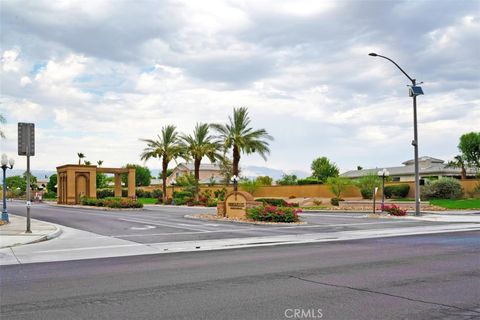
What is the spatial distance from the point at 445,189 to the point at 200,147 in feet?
82.2

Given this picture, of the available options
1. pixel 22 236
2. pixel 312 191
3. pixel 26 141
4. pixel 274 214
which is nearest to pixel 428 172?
pixel 312 191

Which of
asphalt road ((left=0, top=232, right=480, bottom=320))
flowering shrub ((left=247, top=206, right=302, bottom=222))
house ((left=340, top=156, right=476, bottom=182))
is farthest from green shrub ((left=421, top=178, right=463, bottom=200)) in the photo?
asphalt road ((left=0, top=232, right=480, bottom=320))

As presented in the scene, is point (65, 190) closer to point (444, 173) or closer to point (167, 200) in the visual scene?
point (167, 200)

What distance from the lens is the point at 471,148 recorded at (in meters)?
72.0

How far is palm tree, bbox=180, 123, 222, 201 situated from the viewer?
5531 cm

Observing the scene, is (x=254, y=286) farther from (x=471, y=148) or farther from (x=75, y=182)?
(x=471, y=148)

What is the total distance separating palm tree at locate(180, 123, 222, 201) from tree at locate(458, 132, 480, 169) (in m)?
37.3

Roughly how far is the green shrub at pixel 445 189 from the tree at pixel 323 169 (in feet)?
139

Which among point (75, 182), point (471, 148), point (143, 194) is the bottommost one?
point (143, 194)

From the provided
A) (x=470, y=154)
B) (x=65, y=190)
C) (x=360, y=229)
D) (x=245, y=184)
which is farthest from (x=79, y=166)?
(x=470, y=154)

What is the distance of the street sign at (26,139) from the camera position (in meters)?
19.8

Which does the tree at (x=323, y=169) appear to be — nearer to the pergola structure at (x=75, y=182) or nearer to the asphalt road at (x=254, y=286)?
the pergola structure at (x=75, y=182)

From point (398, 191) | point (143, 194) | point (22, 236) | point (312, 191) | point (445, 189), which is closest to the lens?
point (22, 236)

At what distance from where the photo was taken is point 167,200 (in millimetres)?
61094
